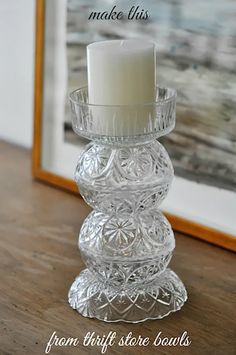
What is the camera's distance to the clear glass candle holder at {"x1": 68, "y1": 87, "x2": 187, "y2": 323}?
28.9 inches

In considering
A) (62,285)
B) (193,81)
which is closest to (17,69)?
(193,81)

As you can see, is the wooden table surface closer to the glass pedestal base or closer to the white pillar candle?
the glass pedestal base

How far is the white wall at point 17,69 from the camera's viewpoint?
1207mm

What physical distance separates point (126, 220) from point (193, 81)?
22cm

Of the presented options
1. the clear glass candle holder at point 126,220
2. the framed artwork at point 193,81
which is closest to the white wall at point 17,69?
the framed artwork at point 193,81

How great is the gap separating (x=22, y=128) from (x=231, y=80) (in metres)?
0.49

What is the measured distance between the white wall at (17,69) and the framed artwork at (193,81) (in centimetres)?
17

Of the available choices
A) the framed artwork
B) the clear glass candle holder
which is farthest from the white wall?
Result: the clear glass candle holder

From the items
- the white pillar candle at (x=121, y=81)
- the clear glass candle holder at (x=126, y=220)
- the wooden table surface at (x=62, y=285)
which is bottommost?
the wooden table surface at (x=62, y=285)

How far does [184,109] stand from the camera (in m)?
0.93

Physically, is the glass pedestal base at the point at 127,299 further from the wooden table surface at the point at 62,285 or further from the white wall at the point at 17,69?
the white wall at the point at 17,69

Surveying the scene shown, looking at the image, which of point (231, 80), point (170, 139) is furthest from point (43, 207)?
point (231, 80)

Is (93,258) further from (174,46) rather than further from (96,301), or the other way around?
(174,46)

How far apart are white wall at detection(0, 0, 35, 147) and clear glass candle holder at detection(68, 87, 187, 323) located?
0.45 meters
